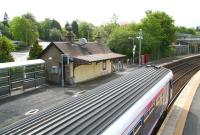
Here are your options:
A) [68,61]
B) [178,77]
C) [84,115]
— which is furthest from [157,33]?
[84,115]

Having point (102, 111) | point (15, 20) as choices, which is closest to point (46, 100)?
point (102, 111)

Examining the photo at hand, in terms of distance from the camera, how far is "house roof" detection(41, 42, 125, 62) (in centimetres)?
2522

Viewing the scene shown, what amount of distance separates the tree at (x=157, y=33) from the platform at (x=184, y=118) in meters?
28.8

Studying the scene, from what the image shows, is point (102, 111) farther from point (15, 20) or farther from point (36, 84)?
point (15, 20)

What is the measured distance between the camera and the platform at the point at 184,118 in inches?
455

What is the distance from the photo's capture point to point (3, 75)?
755 inches

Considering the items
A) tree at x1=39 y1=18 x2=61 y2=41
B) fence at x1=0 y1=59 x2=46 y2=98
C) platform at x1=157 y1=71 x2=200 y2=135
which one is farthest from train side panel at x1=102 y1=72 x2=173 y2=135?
tree at x1=39 y1=18 x2=61 y2=41

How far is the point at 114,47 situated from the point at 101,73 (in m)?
14.0

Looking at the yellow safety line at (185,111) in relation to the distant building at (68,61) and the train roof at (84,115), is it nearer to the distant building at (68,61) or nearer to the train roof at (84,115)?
the train roof at (84,115)

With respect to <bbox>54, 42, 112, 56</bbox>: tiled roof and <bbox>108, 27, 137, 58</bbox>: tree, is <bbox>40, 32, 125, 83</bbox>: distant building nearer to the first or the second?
<bbox>54, 42, 112, 56</bbox>: tiled roof

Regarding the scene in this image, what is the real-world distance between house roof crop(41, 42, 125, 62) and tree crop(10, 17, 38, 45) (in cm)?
5597

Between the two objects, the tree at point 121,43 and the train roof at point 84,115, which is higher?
the tree at point 121,43

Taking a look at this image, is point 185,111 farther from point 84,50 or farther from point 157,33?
point 157,33

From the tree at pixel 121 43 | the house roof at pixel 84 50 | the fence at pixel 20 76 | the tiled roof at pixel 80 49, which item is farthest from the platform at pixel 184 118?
the tree at pixel 121 43
